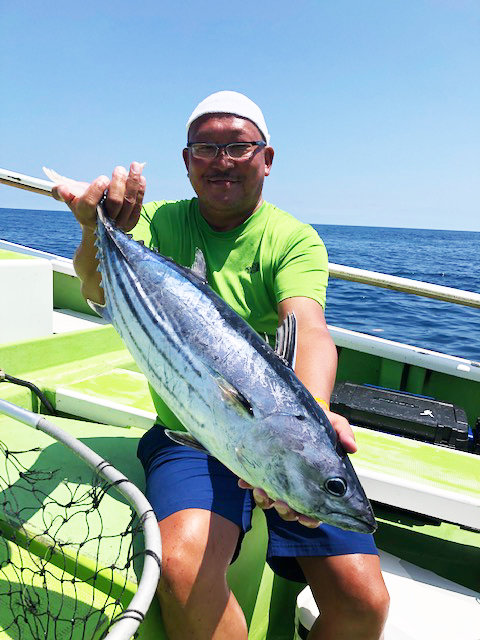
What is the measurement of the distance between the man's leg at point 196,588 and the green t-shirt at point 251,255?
497 mm

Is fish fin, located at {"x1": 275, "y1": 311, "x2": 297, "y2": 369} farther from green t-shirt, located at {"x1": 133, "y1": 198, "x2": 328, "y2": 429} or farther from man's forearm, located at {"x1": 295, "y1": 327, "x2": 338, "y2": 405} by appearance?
green t-shirt, located at {"x1": 133, "y1": 198, "x2": 328, "y2": 429}

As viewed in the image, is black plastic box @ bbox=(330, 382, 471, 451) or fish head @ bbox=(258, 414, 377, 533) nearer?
fish head @ bbox=(258, 414, 377, 533)

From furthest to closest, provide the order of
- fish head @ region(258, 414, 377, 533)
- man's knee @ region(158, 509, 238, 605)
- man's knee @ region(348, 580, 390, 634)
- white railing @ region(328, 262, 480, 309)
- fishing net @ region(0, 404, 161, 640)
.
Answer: white railing @ region(328, 262, 480, 309), man's knee @ region(348, 580, 390, 634), man's knee @ region(158, 509, 238, 605), fishing net @ region(0, 404, 161, 640), fish head @ region(258, 414, 377, 533)

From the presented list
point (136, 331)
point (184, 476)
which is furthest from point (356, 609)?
point (136, 331)

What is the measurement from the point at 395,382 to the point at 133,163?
316 centimetres

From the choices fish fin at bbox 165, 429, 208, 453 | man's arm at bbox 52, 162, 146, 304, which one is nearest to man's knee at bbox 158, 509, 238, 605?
fish fin at bbox 165, 429, 208, 453

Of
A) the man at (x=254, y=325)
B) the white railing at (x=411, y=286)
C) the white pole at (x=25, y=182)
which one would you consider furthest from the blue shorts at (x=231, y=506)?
the white pole at (x=25, y=182)

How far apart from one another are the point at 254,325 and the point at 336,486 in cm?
107

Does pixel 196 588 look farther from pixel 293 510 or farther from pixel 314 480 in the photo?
pixel 314 480

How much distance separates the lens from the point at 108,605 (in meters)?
1.61

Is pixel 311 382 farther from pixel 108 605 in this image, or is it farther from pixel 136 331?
pixel 108 605

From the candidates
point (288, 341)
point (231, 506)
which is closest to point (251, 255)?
point (288, 341)

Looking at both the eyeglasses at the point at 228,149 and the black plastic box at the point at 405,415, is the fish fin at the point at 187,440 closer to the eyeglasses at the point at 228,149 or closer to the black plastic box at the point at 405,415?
the eyeglasses at the point at 228,149

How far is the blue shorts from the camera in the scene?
1.86 m
